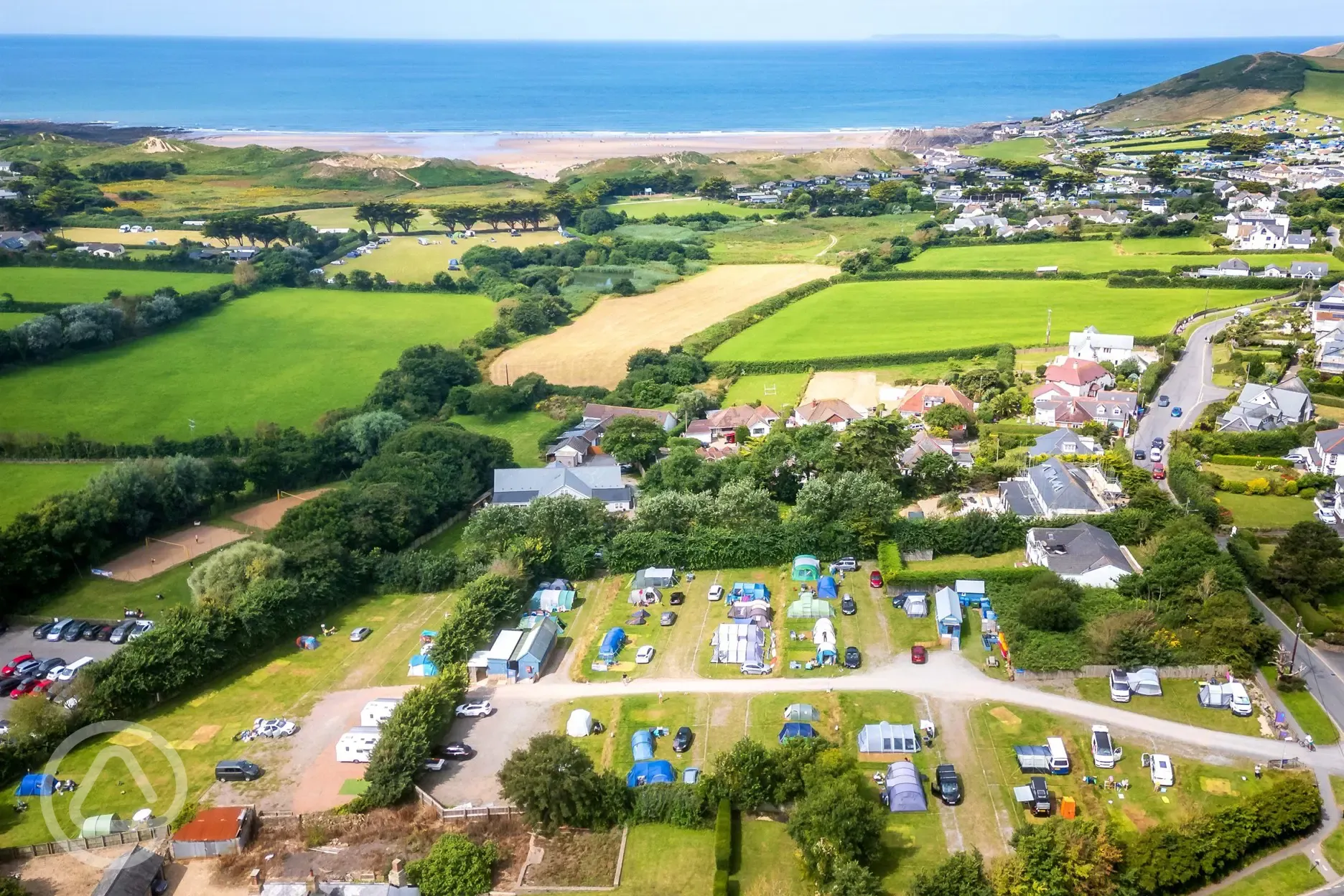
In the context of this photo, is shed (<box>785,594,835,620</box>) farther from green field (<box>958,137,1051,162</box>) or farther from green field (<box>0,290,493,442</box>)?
green field (<box>958,137,1051,162</box>)

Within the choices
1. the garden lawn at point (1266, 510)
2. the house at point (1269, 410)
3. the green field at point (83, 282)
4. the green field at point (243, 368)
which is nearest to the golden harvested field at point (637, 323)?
the green field at point (243, 368)

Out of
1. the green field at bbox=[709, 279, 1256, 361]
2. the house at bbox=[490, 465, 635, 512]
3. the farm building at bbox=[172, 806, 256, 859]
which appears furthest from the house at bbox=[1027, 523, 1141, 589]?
the green field at bbox=[709, 279, 1256, 361]

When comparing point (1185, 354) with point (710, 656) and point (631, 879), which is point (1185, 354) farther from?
point (631, 879)

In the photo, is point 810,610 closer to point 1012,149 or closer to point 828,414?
point 828,414

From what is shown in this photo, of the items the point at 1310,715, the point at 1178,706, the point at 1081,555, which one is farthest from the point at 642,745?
the point at 1310,715

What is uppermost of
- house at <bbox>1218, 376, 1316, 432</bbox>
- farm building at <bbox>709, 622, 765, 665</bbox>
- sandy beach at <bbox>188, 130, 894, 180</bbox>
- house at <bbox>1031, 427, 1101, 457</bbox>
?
sandy beach at <bbox>188, 130, 894, 180</bbox>

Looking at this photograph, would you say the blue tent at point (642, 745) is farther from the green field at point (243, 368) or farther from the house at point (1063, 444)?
the green field at point (243, 368)
